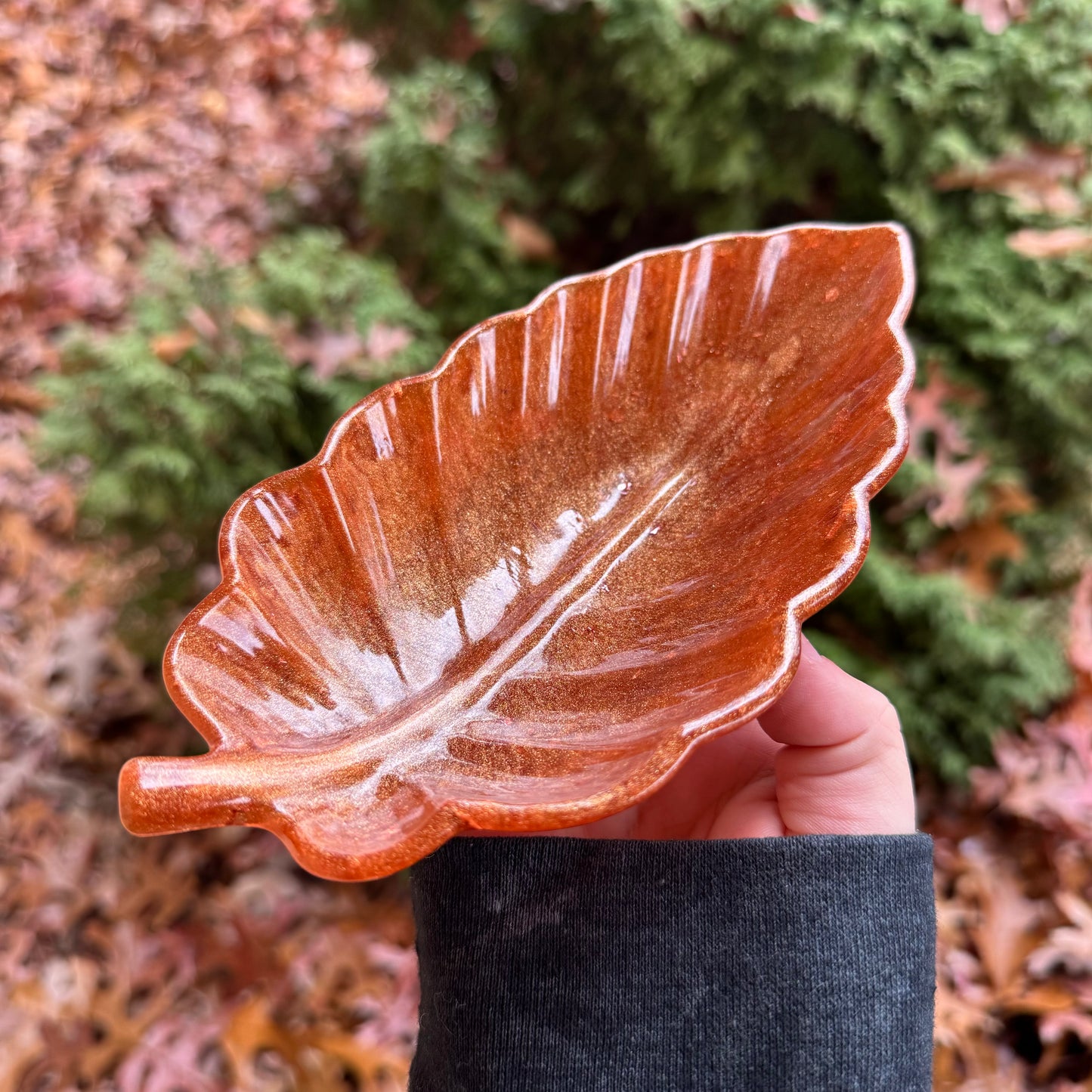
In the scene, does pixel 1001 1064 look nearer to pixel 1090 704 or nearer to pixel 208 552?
pixel 1090 704

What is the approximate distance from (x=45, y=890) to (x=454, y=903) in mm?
1219

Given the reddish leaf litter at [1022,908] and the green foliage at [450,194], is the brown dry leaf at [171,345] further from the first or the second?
the reddish leaf litter at [1022,908]

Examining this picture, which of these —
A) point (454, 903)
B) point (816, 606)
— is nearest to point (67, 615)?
point (454, 903)

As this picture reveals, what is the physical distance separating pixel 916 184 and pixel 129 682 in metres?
1.91

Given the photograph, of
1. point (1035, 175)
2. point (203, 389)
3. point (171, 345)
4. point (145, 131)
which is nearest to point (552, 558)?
point (203, 389)

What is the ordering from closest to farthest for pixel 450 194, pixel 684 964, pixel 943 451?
pixel 684 964 < pixel 943 451 < pixel 450 194

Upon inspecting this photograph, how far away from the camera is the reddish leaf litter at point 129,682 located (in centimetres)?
157

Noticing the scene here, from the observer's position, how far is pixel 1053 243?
1.57 metres

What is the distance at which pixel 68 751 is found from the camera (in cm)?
190

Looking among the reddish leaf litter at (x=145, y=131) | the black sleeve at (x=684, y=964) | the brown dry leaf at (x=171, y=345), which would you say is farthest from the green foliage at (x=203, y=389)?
the black sleeve at (x=684, y=964)

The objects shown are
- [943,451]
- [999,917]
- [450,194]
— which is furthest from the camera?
[450,194]

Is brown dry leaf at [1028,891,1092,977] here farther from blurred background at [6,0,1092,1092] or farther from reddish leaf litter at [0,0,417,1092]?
reddish leaf litter at [0,0,417,1092]

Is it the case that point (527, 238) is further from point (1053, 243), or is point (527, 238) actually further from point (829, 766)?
point (829, 766)

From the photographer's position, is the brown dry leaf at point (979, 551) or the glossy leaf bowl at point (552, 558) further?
the brown dry leaf at point (979, 551)
